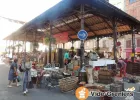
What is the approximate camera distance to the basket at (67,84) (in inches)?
358

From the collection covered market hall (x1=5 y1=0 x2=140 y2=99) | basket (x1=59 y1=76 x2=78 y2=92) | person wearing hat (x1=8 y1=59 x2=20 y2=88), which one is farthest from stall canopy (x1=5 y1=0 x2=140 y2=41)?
basket (x1=59 y1=76 x2=78 y2=92)

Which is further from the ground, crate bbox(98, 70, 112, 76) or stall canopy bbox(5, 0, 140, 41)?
stall canopy bbox(5, 0, 140, 41)

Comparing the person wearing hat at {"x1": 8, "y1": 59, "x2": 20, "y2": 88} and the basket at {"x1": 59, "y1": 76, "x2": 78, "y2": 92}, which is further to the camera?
the person wearing hat at {"x1": 8, "y1": 59, "x2": 20, "y2": 88}

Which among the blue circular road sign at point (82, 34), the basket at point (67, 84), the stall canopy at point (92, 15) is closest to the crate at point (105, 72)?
the basket at point (67, 84)

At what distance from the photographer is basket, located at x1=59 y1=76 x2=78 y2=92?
29.9 ft

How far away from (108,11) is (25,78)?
8.17 m

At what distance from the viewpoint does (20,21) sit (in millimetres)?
50375

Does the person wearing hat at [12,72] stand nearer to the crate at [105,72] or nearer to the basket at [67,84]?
the basket at [67,84]

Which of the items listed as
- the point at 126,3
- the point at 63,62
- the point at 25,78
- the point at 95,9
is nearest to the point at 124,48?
the point at 126,3

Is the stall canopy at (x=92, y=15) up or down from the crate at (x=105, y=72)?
up

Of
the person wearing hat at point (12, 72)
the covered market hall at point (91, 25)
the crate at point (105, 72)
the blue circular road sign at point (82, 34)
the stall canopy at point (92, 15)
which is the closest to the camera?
the blue circular road sign at point (82, 34)

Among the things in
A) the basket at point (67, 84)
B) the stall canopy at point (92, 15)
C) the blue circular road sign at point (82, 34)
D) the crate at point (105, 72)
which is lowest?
the basket at point (67, 84)

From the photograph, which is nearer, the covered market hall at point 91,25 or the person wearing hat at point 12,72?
the person wearing hat at point 12,72

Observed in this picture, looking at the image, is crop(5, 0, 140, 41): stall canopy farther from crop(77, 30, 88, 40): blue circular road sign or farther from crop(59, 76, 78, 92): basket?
crop(59, 76, 78, 92): basket
